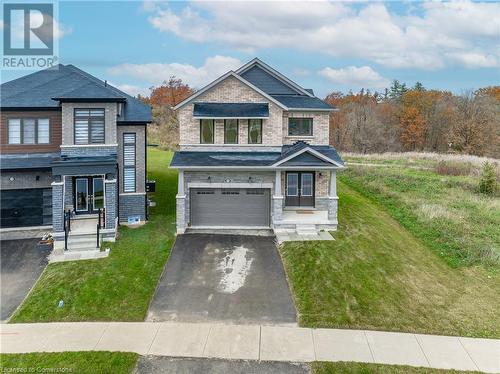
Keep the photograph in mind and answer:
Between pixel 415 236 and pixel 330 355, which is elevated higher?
pixel 415 236

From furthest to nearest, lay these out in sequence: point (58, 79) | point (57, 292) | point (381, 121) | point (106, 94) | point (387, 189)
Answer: point (381, 121) → point (387, 189) → point (58, 79) → point (106, 94) → point (57, 292)

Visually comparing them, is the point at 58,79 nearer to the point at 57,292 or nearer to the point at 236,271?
the point at 57,292

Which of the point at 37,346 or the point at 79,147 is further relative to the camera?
the point at 79,147

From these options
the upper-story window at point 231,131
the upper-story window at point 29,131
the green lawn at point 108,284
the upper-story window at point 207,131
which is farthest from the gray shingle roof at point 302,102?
the upper-story window at point 29,131

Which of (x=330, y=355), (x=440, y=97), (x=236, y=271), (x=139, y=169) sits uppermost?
(x=440, y=97)

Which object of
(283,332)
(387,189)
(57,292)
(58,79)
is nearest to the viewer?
(283,332)

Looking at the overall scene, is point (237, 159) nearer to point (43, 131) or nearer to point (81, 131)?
point (81, 131)

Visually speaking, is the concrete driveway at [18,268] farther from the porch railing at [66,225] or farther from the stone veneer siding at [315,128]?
the stone veneer siding at [315,128]

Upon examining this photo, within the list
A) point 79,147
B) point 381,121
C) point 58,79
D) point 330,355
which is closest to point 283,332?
point 330,355
